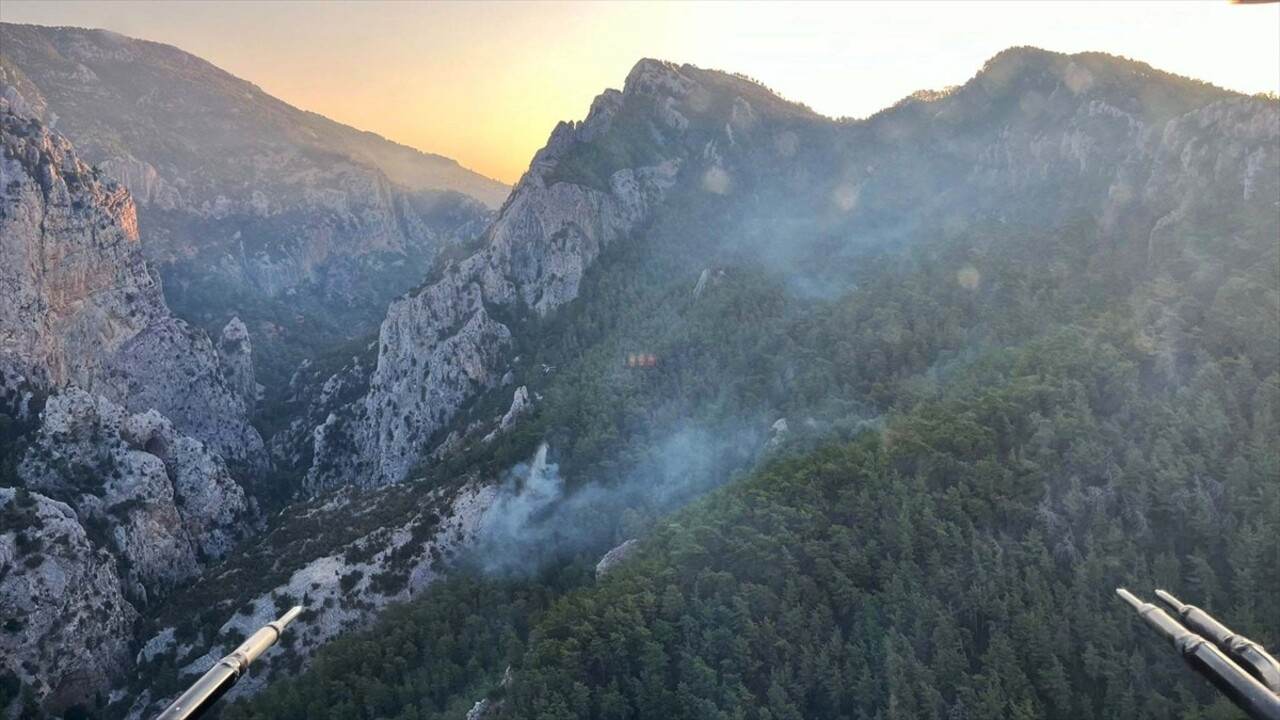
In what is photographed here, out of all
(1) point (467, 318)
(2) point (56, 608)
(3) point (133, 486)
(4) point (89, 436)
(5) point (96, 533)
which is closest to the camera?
(2) point (56, 608)

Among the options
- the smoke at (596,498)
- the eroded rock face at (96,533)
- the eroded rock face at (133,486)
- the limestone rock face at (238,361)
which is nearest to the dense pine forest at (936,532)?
the smoke at (596,498)

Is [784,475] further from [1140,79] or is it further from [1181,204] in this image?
[1140,79]

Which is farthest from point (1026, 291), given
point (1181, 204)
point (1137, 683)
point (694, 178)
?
point (694, 178)

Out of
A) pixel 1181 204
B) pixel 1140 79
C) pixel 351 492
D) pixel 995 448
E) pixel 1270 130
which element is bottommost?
pixel 351 492

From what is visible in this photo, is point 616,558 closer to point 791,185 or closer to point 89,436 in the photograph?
point 89,436

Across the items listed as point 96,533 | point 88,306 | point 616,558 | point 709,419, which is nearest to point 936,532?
point 616,558

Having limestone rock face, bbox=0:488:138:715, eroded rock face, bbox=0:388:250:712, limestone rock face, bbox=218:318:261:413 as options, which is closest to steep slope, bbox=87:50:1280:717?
limestone rock face, bbox=0:488:138:715
